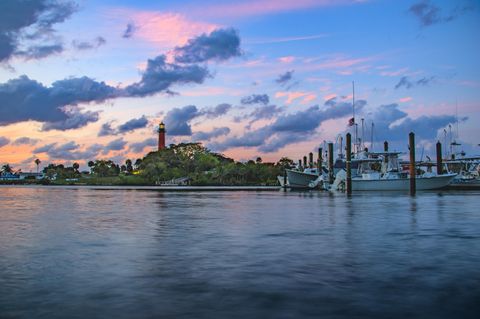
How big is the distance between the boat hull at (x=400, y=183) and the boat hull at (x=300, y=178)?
1916 cm

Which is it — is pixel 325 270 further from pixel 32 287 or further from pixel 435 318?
pixel 32 287

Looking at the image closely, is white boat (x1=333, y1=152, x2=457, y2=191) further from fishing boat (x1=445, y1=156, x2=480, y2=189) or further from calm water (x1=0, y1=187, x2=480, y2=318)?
calm water (x1=0, y1=187, x2=480, y2=318)

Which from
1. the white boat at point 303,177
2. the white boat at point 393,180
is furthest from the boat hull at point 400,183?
the white boat at point 303,177

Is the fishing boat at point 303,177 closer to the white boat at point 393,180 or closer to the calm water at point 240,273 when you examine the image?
the white boat at point 393,180

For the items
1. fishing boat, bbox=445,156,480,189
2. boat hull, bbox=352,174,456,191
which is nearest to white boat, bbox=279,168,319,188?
boat hull, bbox=352,174,456,191

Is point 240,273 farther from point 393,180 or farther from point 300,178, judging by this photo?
point 300,178

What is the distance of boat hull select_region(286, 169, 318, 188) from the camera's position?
365 ft

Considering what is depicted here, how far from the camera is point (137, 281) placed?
492 inches

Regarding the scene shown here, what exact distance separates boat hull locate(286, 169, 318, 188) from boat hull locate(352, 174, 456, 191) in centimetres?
1916

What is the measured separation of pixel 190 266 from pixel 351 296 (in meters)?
5.83

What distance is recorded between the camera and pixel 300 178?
11406cm

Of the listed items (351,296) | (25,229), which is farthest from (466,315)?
(25,229)

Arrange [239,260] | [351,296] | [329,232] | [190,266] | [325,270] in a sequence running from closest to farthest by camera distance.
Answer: [351,296] < [325,270] < [190,266] < [239,260] < [329,232]

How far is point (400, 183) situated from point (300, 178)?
92.1 feet
